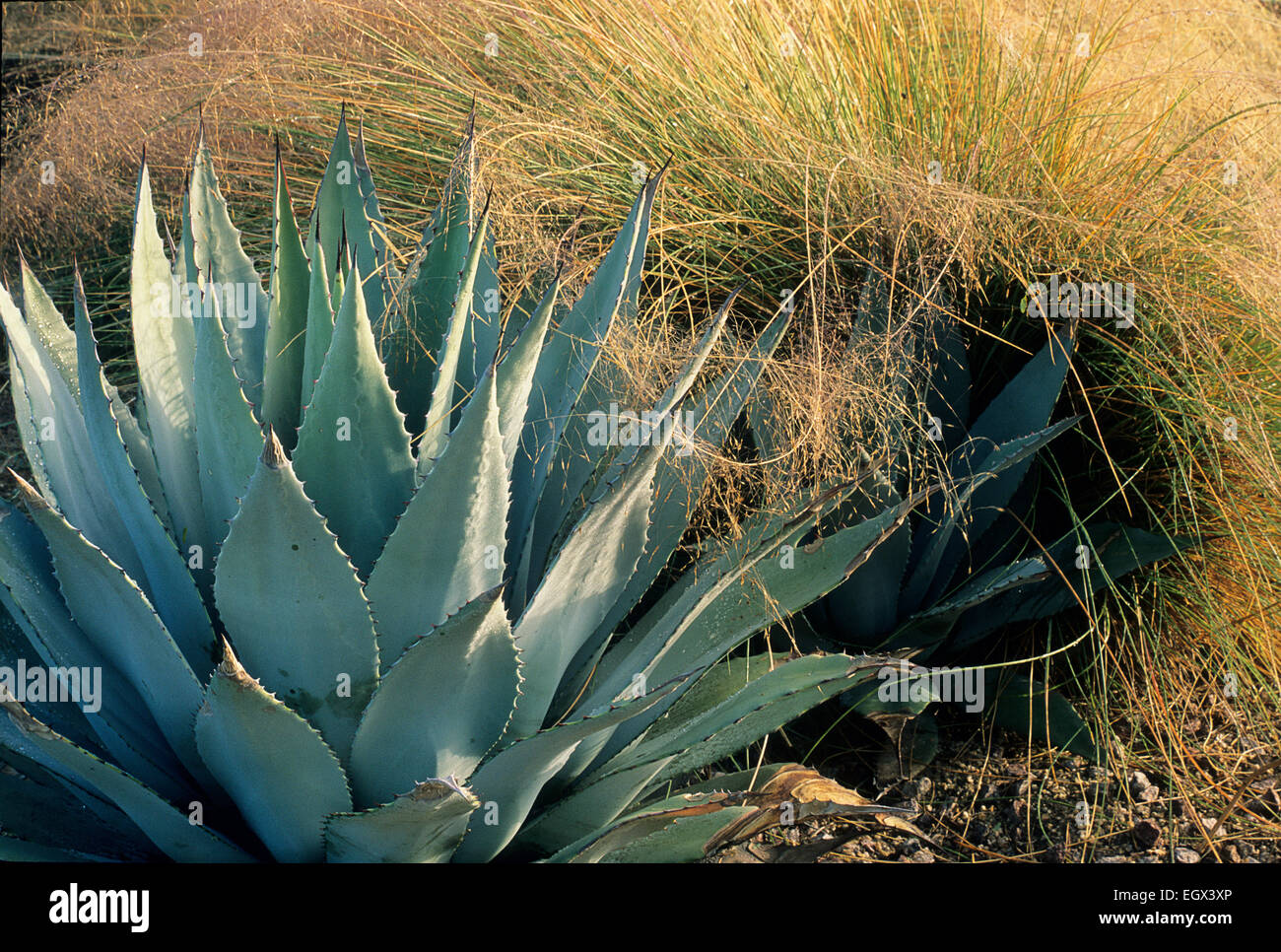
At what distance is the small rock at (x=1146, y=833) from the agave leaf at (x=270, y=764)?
49.4 inches

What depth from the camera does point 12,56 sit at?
367 centimetres

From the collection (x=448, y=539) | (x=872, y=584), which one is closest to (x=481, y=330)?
(x=448, y=539)

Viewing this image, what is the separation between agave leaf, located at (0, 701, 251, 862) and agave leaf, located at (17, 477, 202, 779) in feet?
0.30

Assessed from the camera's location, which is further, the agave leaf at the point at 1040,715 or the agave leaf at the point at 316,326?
the agave leaf at the point at 1040,715

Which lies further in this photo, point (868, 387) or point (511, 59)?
point (511, 59)

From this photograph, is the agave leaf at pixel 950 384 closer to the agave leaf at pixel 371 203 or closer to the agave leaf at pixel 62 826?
the agave leaf at pixel 371 203

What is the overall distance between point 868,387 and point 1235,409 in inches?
25.9

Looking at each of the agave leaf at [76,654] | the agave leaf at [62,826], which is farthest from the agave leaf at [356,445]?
the agave leaf at [62,826]

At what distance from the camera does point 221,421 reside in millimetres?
1171

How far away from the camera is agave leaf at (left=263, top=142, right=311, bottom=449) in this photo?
1259 mm

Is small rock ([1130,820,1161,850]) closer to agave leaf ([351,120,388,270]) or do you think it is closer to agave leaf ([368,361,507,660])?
agave leaf ([368,361,507,660])

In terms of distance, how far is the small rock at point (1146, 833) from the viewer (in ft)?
5.45
